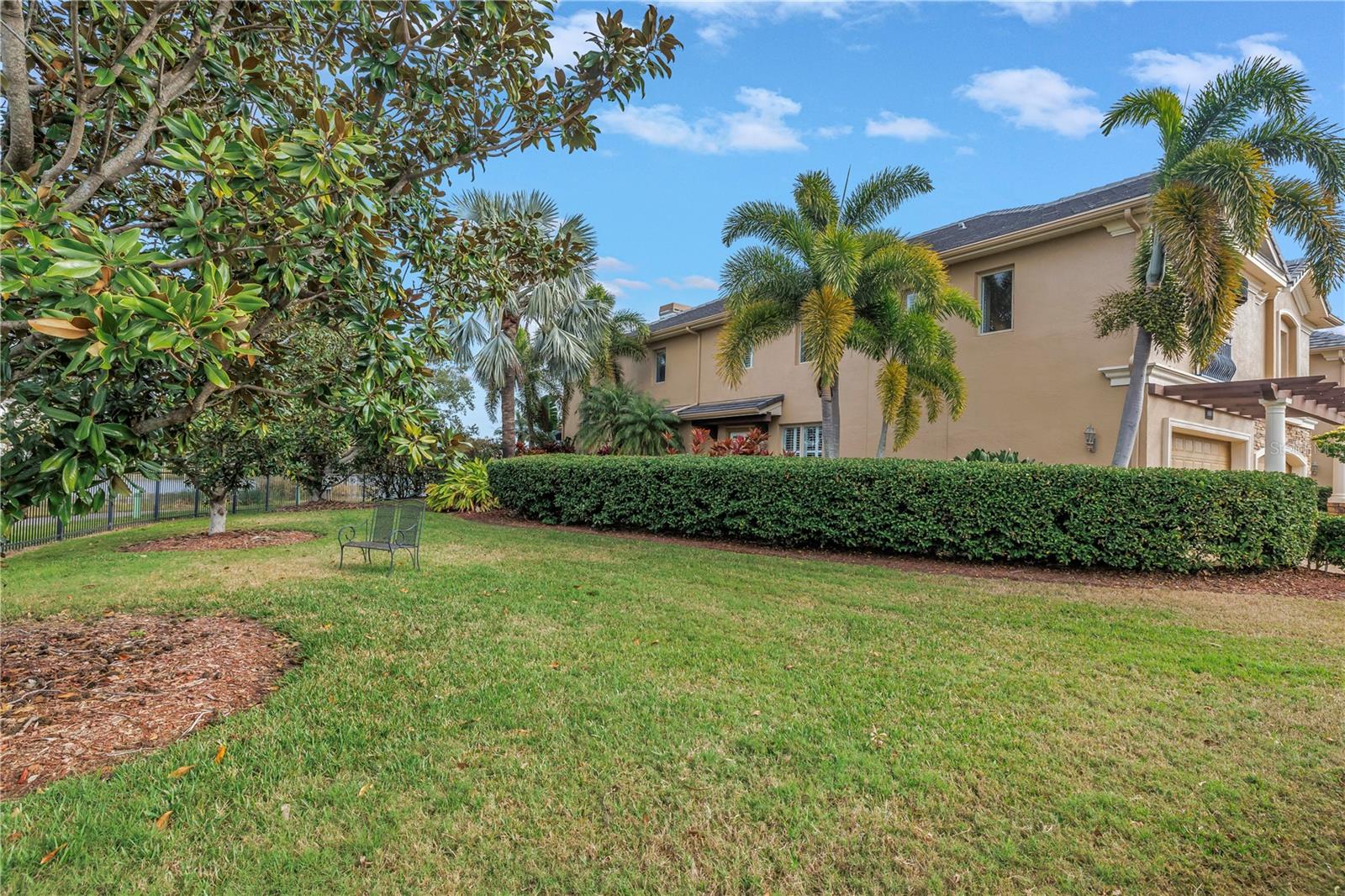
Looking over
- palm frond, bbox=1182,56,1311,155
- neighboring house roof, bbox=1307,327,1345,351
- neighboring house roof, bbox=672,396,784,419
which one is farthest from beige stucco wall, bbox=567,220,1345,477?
neighboring house roof, bbox=1307,327,1345,351

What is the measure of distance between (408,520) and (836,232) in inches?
363

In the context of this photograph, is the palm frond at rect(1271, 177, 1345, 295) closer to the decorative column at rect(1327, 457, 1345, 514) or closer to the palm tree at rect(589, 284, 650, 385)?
the decorative column at rect(1327, 457, 1345, 514)

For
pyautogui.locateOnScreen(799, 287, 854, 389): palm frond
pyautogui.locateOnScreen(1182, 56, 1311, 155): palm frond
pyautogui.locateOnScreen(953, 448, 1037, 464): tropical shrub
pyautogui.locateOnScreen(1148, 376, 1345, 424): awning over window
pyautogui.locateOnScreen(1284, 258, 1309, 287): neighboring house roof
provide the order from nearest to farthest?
pyautogui.locateOnScreen(1182, 56, 1311, 155): palm frond, pyautogui.locateOnScreen(1148, 376, 1345, 424): awning over window, pyautogui.locateOnScreen(799, 287, 854, 389): palm frond, pyautogui.locateOnScreen(953, 448, 1037, 464): tropical shrub, pyautogui.locateOnScreen(1284, 258, 1309, 287): neighboring house roof

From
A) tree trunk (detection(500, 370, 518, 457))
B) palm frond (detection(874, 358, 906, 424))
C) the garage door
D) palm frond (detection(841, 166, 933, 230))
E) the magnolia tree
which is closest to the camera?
the magnolia tree

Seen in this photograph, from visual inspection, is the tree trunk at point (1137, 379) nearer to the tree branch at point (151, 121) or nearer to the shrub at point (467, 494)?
the tree branch at point (151, 121)

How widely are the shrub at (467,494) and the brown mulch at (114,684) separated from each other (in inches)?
458

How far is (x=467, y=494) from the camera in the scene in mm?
17703

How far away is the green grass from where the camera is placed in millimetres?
2623

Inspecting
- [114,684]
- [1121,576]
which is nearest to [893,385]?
[1121,576]

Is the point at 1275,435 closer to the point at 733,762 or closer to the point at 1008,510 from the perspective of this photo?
the point at 1008,510

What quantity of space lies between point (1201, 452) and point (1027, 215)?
695 centimetres

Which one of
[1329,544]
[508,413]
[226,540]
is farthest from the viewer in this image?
[508,413]

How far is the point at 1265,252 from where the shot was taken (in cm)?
1553

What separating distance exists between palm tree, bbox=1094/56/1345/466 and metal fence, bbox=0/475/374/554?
1583 cm
